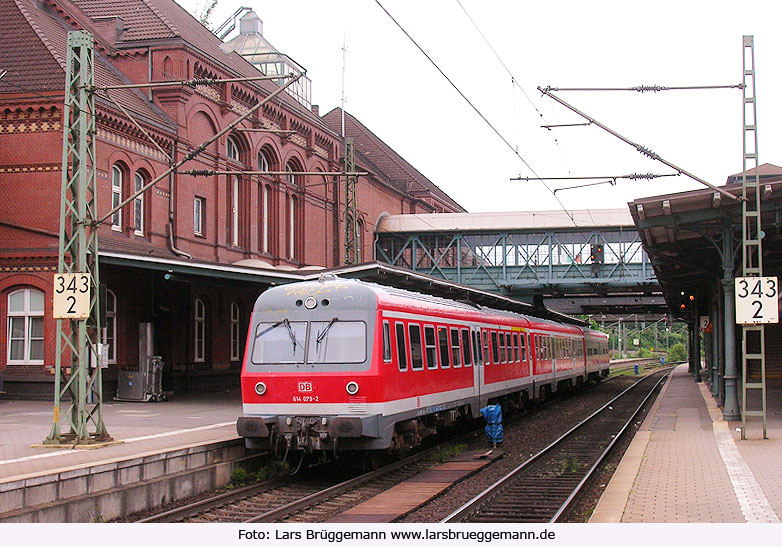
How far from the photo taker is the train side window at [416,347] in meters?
14.2

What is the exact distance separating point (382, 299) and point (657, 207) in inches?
281

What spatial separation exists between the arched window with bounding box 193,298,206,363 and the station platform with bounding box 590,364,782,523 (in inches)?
568

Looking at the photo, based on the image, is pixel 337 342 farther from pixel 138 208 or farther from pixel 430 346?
pixel 138 208

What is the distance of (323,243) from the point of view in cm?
4003

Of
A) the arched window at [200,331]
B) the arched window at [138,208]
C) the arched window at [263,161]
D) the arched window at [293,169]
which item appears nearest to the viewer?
the arched window at [138,208]

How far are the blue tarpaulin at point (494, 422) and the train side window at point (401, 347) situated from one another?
3.50m

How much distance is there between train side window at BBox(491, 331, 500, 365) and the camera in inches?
778

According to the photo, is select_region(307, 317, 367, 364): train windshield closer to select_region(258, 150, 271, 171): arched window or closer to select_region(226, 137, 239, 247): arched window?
select_region(226, 137, 239, 247): arched window

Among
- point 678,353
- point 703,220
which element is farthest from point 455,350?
point 678,353

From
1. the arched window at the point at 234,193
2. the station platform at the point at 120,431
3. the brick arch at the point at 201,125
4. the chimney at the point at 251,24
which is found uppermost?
the chimney at the point at 251,24

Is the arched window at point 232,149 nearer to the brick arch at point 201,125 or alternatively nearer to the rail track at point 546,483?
the brick arch at point 201,125

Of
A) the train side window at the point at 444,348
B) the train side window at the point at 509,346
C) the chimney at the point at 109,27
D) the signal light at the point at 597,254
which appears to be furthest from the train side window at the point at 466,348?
the signal light at the point at 597,254

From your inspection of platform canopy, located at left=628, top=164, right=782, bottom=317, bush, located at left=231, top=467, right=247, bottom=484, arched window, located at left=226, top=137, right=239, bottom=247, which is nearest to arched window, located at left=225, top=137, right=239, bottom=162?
arched window, located at left=226, top=137, right=239, bottom=247

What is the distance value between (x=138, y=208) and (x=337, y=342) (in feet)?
48.1
